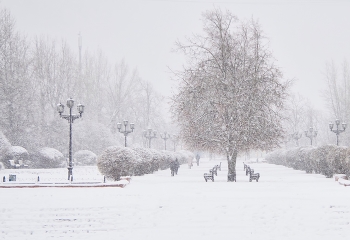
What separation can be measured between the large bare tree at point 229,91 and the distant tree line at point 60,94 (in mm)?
19449

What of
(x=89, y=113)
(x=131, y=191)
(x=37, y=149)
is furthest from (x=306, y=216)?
(x=89, y=113)

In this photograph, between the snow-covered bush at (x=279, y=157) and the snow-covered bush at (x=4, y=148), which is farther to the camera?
the snow-covered bush at (x=279, y=157)

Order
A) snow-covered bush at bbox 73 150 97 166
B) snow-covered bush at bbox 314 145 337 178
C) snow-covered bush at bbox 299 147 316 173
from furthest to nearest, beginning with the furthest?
snow-covered bush at bbox 73 150 97 166, snow-covered bush at bbox 299 147 316 173, snow-covered bush at bbox 314 145 337 178

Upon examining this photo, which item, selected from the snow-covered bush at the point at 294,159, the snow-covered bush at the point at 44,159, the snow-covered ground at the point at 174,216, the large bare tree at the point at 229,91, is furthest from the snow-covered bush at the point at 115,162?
the snow-covered bush at the point at 44,159

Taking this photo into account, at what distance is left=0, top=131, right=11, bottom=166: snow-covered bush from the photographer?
131ft

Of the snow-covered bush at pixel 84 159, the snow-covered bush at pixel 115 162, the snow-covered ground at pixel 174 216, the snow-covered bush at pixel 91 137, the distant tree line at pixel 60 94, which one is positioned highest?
the distant tree line at pixel 60 94

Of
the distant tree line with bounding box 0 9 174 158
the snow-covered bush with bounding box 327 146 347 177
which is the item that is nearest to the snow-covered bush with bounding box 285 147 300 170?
the snow-covered bush with bounding box 327 146 347 177

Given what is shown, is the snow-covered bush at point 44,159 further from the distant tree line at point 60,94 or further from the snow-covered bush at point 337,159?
the snow-covered bush at point 337,159

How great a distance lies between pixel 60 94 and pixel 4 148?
1378 centimetres

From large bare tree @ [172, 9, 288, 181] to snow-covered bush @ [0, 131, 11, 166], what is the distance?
2011 cm

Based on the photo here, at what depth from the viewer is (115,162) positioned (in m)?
23.6

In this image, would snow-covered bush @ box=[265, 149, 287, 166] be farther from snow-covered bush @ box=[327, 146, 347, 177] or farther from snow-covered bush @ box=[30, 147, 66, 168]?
snow-covered bush @ box=[327, 146, 347, 177]

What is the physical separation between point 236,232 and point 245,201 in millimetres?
2375

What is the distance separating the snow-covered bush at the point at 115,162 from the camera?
23.5 metres
